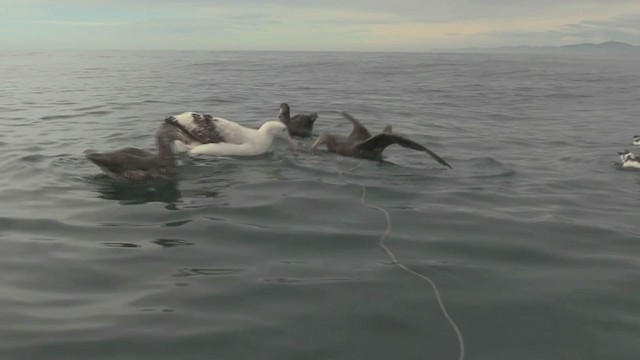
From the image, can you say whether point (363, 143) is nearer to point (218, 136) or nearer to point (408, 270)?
point (218, 136)

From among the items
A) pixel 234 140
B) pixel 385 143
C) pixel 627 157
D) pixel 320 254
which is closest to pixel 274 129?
pixel 234 140

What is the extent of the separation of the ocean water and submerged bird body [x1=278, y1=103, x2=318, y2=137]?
2860 millimetres

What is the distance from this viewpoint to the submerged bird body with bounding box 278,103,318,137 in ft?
52.4

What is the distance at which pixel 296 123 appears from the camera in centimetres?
1620

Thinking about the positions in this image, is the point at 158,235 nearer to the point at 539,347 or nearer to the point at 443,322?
the point at 443,322

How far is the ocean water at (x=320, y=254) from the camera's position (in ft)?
17.3

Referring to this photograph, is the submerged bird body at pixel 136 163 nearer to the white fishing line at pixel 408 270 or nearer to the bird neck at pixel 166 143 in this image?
the bird neck at pixel 166 143

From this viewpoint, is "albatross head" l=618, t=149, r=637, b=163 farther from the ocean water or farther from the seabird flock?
the seabird flock

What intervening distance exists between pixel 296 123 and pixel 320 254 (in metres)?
9.29

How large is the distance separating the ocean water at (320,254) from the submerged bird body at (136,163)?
21cm

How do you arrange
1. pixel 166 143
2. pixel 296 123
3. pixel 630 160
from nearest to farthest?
pixel 166 143 < pixel 630 160 < pixel 296 123

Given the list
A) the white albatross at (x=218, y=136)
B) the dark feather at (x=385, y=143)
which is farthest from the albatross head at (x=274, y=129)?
the dark feather at (x=385, y=143)

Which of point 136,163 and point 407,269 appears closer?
point 407,269

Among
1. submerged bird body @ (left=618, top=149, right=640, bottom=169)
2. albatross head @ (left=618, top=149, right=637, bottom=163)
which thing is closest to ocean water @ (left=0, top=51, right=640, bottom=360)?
submerged bird body @ (left=618, top=149, right=640, bottom=169)
